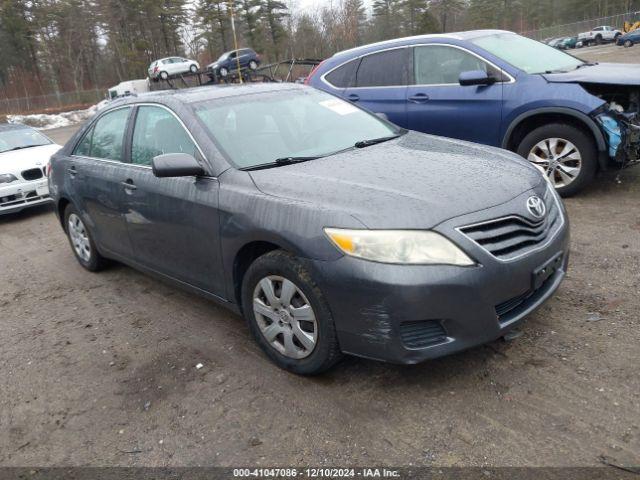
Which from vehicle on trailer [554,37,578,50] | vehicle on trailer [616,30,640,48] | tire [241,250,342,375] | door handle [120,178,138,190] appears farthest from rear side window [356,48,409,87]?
vehicle on trailer [554,37,578,50]

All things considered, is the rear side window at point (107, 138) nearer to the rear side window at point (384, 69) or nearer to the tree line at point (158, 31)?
the rear side window at point (384, 69)

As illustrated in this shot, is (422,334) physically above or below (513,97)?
below

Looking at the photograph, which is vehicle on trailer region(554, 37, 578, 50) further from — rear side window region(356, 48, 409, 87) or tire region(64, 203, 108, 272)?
tire region(64, 203, 108, 272)

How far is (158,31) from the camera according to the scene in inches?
2426

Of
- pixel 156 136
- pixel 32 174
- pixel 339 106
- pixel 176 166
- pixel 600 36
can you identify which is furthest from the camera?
pixel 600 36

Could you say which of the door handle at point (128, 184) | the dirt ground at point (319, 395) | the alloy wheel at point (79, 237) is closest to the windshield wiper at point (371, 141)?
the dirt ground at point (319, 395)

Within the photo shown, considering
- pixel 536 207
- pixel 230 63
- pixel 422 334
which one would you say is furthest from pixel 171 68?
pixel 422 334

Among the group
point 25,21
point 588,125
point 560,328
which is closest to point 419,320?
point 560,328

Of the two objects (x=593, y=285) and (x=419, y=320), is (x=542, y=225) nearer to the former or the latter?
(x=419, y=320)

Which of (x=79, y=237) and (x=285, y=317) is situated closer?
(x=285, y=317)

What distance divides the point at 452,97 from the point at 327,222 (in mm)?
3999

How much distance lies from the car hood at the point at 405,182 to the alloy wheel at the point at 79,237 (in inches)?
105

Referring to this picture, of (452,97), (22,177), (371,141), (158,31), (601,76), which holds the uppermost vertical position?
(158,31)

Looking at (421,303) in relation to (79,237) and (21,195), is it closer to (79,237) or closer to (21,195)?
(79,237)
